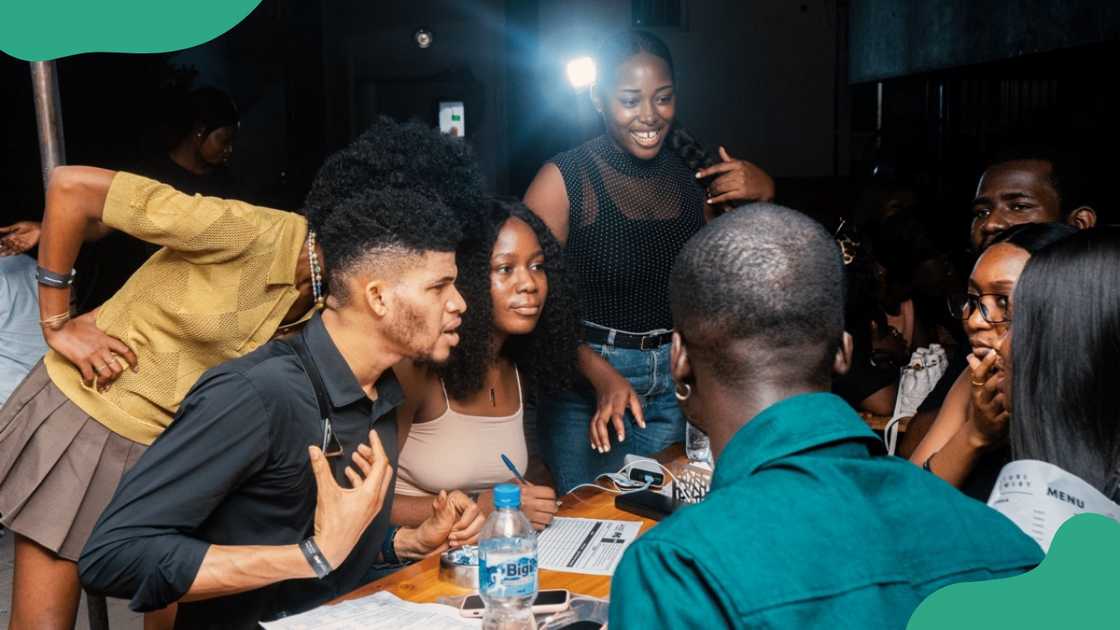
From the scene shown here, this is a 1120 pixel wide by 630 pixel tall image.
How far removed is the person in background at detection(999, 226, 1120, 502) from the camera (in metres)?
1.64

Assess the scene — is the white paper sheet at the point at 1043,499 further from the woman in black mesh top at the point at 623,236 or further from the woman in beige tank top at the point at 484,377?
the woman in black mesh top at the point at 623,236

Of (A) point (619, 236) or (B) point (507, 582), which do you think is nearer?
(B) point (507, 582)

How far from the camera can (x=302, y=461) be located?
212 cm

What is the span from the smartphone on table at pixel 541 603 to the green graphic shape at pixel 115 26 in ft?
3.73

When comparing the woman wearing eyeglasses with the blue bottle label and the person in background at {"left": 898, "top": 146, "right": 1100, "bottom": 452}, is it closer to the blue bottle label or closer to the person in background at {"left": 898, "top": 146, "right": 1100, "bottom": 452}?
the person in background at {"left": 898, "top": 146, "right": 1100, "bottom": 452}

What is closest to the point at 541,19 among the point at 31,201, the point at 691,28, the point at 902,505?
the point at 691,28

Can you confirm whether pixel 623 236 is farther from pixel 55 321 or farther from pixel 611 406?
pixel 55 321

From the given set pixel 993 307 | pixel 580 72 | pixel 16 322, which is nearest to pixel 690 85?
pixel 580 72

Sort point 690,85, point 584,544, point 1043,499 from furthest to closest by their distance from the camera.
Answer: point 690,85
point 584,544
point 1043,499

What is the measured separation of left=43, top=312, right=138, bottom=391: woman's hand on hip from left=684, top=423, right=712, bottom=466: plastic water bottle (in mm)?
1439

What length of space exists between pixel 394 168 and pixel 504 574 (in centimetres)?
102

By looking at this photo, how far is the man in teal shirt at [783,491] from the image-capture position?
1.09 m

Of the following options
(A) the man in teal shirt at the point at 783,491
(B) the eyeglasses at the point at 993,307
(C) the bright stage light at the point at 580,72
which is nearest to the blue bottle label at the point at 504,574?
Answer: (A) the man in teal shirt at the point at 783,491

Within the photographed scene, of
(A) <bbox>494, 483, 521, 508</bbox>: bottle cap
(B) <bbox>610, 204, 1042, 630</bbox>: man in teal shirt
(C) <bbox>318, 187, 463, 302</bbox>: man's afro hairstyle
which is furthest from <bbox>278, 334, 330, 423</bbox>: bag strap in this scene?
(B) <bbox>610, 204, 1042, 630</bbox>: man in teal shirt
